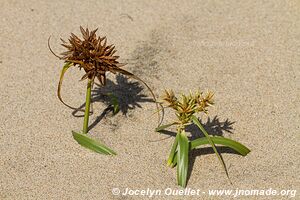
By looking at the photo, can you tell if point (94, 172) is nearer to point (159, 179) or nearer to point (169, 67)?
point (159, 179)

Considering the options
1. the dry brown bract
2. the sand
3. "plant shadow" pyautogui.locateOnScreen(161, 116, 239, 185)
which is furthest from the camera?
"plant shadow" pyautogui.locateOnScreen(161, 116, 239, 185)

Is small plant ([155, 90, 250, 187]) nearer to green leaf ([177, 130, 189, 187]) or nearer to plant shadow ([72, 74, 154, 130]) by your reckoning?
green leaf ([177, 130, 189, 187])

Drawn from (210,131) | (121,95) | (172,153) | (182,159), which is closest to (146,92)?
(121,95)

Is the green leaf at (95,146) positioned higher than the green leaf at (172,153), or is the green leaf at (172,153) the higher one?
the green leaf at (172,153)

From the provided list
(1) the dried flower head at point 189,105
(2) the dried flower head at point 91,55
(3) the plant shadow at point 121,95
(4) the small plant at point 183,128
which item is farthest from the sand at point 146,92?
(2) the dried flower head at point 91,55

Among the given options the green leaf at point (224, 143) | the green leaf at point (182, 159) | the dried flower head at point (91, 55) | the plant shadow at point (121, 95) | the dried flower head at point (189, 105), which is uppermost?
the plant shadow at point (121, 95)

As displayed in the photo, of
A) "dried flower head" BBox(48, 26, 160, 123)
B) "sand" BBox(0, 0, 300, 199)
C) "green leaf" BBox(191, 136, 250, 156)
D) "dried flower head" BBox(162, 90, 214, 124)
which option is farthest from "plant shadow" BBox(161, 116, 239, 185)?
"dried flower head" BBox(48, 26, 160, 123)

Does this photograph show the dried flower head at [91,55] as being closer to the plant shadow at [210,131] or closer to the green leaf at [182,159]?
the green leaf at [182,159]

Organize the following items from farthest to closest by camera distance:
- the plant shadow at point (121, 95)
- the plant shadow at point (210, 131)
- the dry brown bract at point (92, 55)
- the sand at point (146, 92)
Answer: the plant shadow at point (121, 95)
the plant shadow at point (210, 131)
the sand at point (146, 92)
the dry brown bract at point (92, 55)
